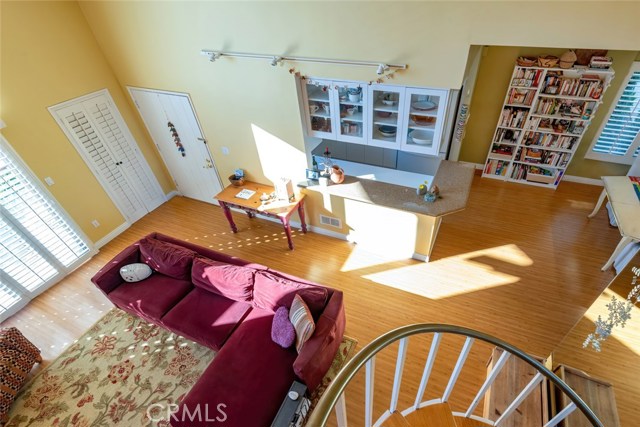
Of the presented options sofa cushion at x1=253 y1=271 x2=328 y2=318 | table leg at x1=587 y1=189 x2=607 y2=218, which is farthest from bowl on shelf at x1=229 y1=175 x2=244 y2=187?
table leg at x1=587 y1=189 x2=607 y2=218

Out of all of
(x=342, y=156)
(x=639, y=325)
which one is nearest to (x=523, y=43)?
(x=639, y=325)

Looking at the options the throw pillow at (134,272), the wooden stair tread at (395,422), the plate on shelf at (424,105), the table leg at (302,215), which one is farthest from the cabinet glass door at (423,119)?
the throw pillow at (134,272)

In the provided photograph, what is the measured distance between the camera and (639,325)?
2.26 metres

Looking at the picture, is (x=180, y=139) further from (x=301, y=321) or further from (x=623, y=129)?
(x=623, y=129)

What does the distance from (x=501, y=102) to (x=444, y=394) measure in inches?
184

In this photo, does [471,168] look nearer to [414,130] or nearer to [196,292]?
[414,130]

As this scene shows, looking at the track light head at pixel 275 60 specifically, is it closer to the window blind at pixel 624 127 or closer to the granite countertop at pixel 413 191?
the granite countertop at pixel 413 191

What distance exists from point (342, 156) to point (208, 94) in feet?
7.08

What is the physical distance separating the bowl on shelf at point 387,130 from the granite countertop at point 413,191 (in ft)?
2.21

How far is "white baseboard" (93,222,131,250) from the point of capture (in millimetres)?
4982

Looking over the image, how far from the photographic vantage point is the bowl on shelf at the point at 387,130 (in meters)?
3.75

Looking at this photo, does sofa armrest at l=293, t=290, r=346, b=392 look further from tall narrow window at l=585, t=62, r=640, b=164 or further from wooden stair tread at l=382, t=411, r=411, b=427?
tall narrow window at l=585, t=62, r=640, b=164

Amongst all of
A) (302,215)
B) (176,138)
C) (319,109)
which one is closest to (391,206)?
(302,215)

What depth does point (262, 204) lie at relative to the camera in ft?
14.4
